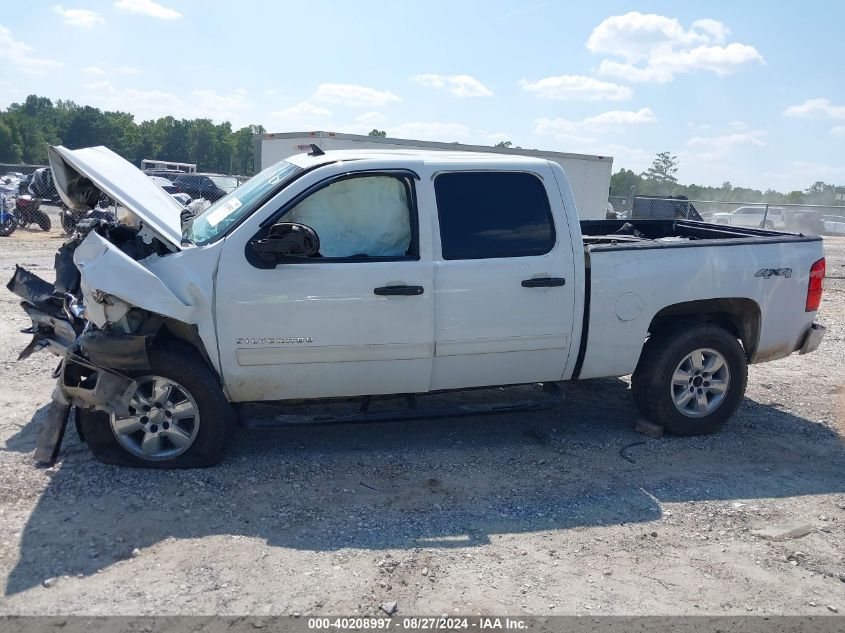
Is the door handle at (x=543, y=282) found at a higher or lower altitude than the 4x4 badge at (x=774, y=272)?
lower

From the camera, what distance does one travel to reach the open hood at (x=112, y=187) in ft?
15.6

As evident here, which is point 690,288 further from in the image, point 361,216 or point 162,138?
point 162,138

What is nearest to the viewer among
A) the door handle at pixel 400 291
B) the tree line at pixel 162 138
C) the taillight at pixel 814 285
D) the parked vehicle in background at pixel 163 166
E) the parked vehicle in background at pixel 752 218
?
the door handle at pixel 400 291

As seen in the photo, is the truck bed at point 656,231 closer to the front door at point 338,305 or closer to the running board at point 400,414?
the running board at point 400,414

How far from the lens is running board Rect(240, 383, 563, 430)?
4945 mm

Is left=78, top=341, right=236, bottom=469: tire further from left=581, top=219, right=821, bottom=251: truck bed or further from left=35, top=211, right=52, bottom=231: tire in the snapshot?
left=35, top=211, right=52, bottom=231: tire

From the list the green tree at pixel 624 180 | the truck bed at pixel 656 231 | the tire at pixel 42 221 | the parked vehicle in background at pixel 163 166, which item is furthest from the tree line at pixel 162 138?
the truck bed at pixel 656 231

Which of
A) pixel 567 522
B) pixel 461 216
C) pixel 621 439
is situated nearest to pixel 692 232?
pixel 621 439

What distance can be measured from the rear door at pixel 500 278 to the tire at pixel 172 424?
1481mm

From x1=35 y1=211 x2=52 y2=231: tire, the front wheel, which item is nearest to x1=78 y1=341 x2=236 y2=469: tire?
the front wheel

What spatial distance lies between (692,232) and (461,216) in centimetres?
329

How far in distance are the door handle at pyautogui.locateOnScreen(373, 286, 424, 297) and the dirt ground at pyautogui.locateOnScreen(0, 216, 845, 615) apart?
1208 mm

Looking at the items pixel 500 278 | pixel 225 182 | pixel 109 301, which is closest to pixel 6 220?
pixel 225 182

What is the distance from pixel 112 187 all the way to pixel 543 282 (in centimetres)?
291
